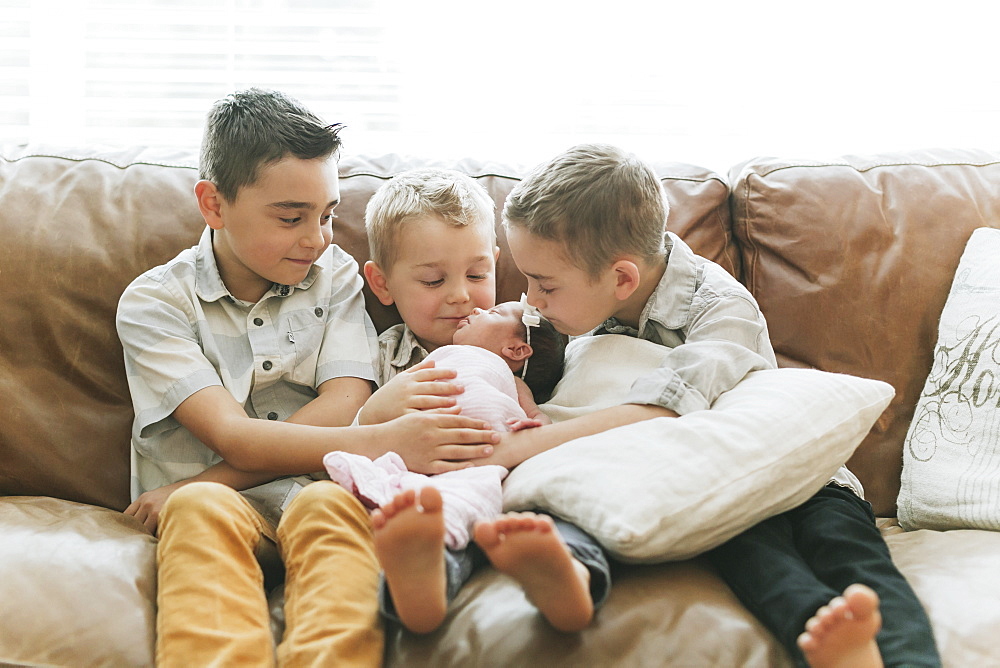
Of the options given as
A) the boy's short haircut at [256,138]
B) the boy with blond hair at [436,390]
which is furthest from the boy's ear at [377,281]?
the boy's short haircut at [256,138]

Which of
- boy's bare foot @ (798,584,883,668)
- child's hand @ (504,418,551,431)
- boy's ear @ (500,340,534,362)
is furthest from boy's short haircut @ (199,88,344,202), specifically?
boy's bare foot @ (798,584,883,668)

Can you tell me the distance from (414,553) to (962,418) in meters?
1.03

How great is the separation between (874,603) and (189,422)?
103 cm

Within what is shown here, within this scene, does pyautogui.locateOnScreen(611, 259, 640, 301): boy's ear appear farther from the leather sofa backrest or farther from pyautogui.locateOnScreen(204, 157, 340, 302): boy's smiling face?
pyautogui.locateOnScreen(204, 157, 340, 302): boy's smiling face

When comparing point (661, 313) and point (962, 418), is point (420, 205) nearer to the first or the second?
point (661, 313)

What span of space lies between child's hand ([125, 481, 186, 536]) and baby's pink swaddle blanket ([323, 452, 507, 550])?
370 mm

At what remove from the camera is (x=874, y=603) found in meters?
0.84

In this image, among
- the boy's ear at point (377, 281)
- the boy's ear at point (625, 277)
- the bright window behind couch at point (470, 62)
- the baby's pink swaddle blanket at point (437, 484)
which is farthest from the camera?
the bright window behind couch at point (470, 62)

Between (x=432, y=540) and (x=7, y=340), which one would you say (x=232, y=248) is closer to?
(x=7, y=340)

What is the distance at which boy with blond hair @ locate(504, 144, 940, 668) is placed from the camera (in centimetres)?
111

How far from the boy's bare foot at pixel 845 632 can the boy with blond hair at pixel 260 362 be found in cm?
54

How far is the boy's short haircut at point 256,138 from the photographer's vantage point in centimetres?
141

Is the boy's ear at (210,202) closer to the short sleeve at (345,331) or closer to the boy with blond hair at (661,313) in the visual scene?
the short sleeve at (345,331)

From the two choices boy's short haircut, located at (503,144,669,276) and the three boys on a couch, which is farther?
boy's short haircut, located at (503,144,669,276)
